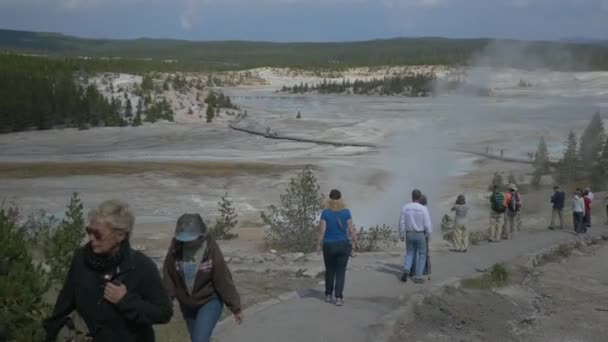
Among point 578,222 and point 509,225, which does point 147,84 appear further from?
point 509,225

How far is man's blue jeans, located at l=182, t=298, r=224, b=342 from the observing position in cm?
488

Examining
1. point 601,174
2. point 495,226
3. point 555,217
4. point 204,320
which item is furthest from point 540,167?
point 204,320

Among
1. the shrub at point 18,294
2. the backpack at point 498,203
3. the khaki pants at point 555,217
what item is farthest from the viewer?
the khaki pants at point 555,217

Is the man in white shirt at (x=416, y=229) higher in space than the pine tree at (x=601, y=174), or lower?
higher

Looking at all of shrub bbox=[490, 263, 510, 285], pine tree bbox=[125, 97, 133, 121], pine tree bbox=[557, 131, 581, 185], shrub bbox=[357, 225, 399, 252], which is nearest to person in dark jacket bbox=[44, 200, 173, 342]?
shrub bbox=[490, 263, 510, 285]

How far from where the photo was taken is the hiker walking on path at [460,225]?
1197cm

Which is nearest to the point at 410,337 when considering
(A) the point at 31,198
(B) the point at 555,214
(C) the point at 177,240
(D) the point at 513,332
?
(D) the point at 513,332

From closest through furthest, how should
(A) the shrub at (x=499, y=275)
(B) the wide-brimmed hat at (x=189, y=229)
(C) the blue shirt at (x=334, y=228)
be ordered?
(B) the wide-brimmed hat at (x=189, y=229), (C) the blue shirt at (x=334, y=228), (A) the shrub at (x=499, y=275)

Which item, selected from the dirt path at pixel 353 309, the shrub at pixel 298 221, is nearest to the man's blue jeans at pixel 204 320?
the dirt path at pixel 353 309

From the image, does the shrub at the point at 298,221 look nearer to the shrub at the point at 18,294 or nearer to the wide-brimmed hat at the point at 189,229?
the shrub at the point at 18,294

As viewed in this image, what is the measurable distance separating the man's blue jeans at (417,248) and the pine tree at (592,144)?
1967 cm

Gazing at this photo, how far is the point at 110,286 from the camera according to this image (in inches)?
141

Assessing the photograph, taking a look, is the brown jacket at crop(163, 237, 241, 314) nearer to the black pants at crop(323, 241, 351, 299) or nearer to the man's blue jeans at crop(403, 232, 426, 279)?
the black pants at crop(323, 241, 351, 299)

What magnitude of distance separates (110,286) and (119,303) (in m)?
0.09
